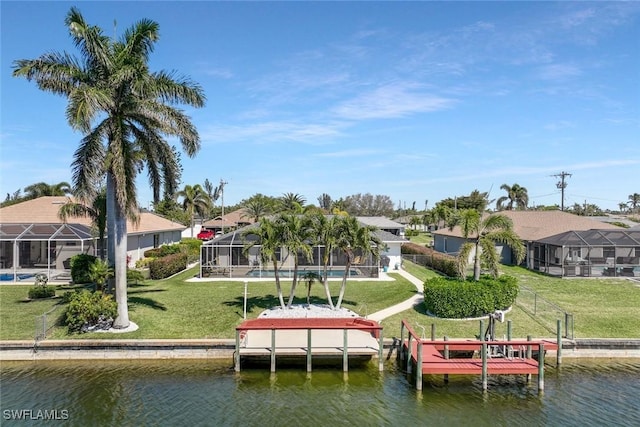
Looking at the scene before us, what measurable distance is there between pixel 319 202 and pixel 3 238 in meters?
91.6

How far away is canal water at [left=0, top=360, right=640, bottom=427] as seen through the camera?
12.4 meters

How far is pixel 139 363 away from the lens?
643 inches

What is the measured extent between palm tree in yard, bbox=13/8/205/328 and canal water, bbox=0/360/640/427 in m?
3.84

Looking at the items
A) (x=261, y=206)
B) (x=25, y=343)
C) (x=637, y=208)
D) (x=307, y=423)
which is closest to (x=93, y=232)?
(x=25, y=343)

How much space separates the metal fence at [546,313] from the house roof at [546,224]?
1298 cm

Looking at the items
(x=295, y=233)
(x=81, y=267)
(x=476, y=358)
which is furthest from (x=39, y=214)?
(x=476, y=358)

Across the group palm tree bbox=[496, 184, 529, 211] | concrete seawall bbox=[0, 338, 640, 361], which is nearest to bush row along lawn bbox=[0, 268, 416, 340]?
concrete seawall bbox=[0, 338, 640, 361]

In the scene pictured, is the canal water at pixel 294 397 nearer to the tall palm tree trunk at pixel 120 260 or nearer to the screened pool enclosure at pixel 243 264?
the tall palm tree trunk at pixel 120 260

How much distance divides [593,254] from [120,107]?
1253 inches

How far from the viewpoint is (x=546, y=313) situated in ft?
69.2

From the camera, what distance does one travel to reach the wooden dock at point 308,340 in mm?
15922

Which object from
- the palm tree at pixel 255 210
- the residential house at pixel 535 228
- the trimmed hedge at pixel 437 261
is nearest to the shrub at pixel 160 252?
the palm tree at pixel 255 210

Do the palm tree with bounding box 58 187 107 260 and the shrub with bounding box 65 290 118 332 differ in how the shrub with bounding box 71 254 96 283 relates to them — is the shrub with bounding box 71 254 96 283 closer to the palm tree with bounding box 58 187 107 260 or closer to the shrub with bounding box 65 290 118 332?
the palm tree with bounding box 58 187 107 260

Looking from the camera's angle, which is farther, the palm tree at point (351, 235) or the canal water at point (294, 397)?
the palm tree at point (351, 235)
